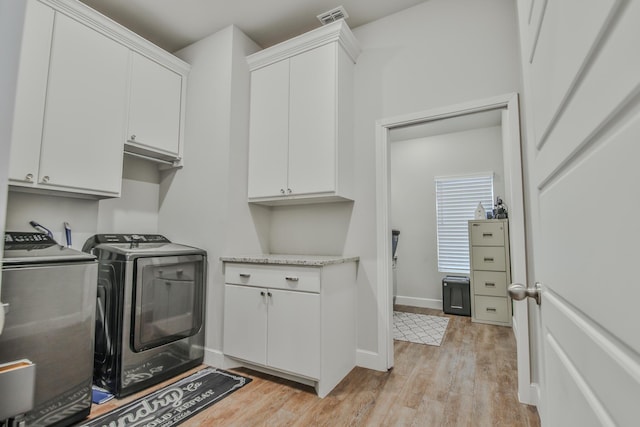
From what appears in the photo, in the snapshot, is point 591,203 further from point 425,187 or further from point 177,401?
point 425,187

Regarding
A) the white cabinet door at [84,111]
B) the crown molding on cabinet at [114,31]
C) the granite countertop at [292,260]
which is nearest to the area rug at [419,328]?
the granite countertop at [292,260]

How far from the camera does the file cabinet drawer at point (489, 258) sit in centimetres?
384

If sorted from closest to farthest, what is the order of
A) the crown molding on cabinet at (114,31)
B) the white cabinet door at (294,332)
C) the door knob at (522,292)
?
1. the door knob at (522,292)
2. the white cabinet door at (294,332)
3. the crown molding on cabinet at (114,31)

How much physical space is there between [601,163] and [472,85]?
2174mm

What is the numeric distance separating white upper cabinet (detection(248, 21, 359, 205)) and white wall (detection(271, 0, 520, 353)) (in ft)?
0.46

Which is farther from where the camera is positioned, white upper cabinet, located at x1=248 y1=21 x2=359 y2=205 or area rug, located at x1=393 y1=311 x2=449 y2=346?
area rug, located at x1=393 y1=311 x2=449 y2=346

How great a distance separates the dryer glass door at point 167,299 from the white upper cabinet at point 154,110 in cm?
100

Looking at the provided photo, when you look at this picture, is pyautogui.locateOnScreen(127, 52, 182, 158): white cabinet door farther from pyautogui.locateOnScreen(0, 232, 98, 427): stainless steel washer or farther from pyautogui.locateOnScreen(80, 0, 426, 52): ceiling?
pyautogui.locateOnScreen(0, 232, 98, 427): stainless steel washer

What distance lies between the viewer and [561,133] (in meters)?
0.57

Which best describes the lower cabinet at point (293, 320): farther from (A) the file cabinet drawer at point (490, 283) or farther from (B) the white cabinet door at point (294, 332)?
(A) the file cabinet drawer at point (490, 283)

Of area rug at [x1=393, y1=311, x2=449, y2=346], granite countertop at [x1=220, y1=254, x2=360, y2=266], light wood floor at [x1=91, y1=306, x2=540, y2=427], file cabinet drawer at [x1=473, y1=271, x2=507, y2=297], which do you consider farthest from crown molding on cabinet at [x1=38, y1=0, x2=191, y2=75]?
file cabinet drawer at [x1=473, y1=271, x2=507, y2=297]

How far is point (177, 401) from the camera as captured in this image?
76.0 inches

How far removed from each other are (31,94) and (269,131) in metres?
1.57

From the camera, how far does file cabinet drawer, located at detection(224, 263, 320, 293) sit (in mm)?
2053
